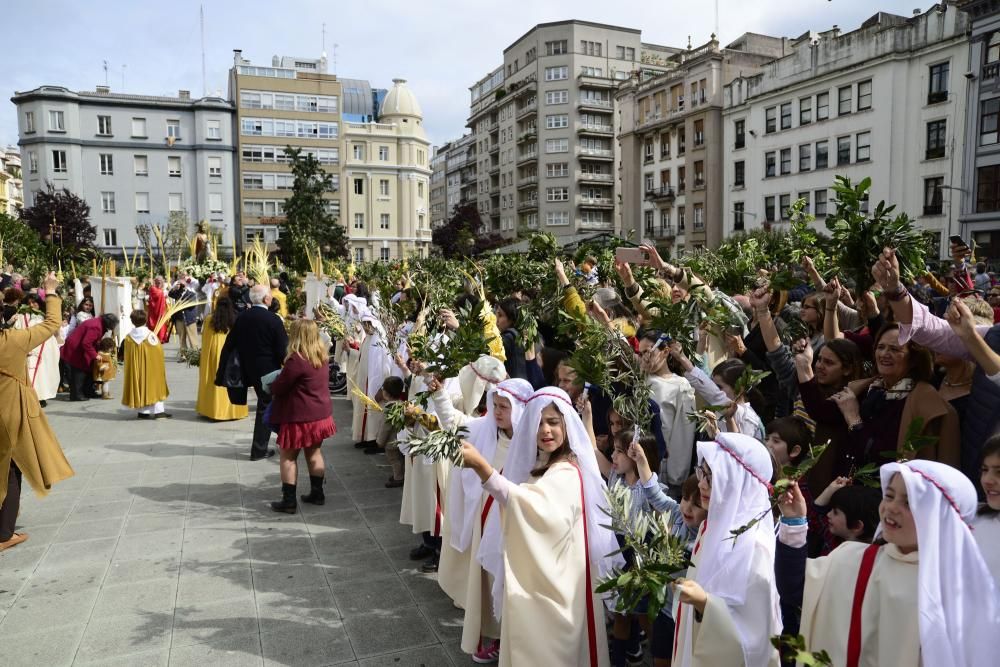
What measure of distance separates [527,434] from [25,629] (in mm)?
3738

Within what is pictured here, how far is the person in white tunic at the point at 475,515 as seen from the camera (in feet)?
13.8

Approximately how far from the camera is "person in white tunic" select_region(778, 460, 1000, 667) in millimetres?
2361

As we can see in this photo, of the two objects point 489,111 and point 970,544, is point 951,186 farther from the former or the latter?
point 489,111

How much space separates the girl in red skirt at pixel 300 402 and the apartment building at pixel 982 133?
3300 cm

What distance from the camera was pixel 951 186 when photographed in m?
32.0

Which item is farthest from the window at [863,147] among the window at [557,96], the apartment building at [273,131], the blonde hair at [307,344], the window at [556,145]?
the apartment building at [273,131]

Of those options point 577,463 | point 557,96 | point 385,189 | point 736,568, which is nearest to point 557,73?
point 557,96

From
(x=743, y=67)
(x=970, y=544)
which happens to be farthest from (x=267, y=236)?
(x=970, y=544)

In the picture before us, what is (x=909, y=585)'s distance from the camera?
99.4 inches

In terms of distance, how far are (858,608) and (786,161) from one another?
1763 inches

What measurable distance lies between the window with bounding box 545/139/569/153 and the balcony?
51.7 ft

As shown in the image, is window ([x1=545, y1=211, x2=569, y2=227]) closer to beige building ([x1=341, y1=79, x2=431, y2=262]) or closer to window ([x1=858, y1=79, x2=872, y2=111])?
beige building ([x1=341, y1=79, x2=431, y2=262])

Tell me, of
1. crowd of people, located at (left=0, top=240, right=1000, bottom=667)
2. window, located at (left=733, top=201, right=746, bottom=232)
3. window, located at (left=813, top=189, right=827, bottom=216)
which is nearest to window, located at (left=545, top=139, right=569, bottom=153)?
window, located at (left=733, top=201, right=746, bottom=232)

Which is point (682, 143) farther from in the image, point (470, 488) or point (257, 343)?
point (470, 488)
